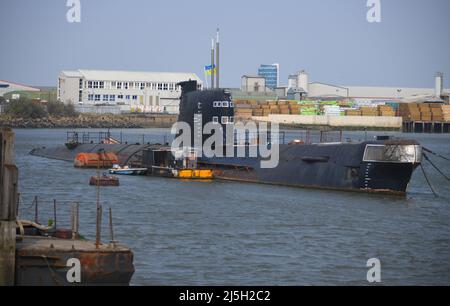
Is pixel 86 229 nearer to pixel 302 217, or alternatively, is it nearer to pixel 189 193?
pixel 302 217

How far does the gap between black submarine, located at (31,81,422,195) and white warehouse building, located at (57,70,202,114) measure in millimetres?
114749

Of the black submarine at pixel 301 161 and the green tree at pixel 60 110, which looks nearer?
the black submarine at pixel 301 161

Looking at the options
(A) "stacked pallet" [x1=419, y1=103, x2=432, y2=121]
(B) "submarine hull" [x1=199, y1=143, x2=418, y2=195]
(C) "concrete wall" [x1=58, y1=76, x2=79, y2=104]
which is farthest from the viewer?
(C) "concrete wall" [x1=58, y1=76, x2=79, y2=104]

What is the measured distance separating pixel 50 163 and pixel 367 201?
35.5 metres

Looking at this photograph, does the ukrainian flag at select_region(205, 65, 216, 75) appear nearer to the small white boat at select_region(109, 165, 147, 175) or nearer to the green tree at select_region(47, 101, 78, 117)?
the small white boat at select_region(109, 165, 147, 175)

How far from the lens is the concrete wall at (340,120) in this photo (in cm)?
15675

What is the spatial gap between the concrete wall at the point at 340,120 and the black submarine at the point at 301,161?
95.1 m

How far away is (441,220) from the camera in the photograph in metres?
38.7

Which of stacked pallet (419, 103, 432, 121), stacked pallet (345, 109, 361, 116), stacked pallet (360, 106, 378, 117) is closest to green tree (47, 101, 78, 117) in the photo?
stacked pallet (345, 109, 361, 116)

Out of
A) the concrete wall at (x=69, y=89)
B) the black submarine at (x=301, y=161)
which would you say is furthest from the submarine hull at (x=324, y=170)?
the concrete wall at (x=69, y=89)

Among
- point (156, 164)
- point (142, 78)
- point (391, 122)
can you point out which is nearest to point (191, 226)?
point (156, 164)

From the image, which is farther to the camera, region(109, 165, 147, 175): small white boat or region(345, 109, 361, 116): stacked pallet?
region(345, 109, 361, 116): stacked pallet

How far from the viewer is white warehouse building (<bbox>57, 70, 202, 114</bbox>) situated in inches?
7018

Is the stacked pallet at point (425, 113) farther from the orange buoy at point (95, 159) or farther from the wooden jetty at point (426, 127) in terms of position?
the orange buoy at point (95, 159)
